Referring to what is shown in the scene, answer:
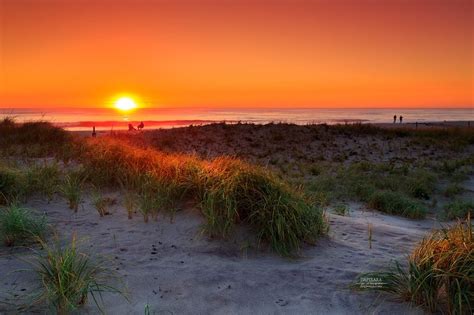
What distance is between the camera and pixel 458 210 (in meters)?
8.59

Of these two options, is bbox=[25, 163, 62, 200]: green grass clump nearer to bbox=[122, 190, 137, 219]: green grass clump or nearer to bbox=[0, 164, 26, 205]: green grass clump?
bbox=[0, 164, 26, 205]: green grass clump

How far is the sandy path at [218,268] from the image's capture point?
3.97 metres

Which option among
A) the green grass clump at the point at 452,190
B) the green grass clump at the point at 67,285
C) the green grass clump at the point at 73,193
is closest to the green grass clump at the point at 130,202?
the green grass clump at the point at 73,193

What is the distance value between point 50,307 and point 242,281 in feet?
5.72

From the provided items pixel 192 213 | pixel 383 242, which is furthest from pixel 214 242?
pixel 383 242

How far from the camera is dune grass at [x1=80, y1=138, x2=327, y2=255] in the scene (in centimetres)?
525

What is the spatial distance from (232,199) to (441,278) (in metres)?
2.48

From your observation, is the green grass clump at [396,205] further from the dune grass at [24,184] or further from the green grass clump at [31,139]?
the green grass clump at [31,139]

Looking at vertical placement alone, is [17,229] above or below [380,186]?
above

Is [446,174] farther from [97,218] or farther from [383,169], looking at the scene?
[97,218]

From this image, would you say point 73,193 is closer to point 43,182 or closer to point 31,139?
point 43,182

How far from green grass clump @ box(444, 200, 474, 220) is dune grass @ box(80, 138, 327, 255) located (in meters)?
3.92

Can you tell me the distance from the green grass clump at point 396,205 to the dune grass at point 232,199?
3380mm

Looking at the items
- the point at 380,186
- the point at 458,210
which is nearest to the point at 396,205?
the point at 458,210
